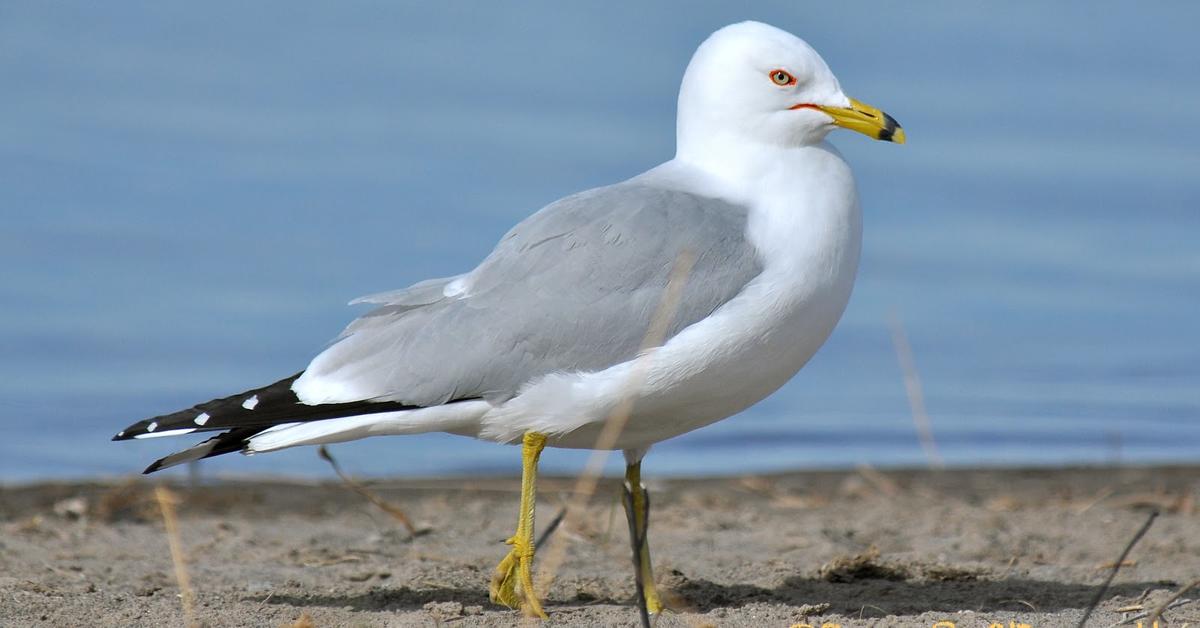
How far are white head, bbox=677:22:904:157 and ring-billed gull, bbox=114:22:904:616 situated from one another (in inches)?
0.9

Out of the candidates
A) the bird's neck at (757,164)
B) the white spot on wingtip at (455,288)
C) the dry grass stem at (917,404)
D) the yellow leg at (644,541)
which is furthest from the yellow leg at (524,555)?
the dry grass stem at (917,404)

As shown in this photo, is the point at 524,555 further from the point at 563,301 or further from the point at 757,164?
the point at 757,164

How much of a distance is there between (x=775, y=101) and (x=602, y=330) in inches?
39.7

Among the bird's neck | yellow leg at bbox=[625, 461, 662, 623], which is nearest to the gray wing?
the bird's neck

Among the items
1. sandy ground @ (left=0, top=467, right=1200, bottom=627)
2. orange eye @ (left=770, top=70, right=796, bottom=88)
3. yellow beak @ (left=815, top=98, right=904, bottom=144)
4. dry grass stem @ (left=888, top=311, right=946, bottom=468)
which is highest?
orange eye @ (left=770, top=70, right=796, bottom=88)

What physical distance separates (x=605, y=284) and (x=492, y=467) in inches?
173

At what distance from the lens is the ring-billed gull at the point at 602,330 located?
16.1ft

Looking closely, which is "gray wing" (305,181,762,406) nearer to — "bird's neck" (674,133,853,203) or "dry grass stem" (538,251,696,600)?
"dry grass stem" (538,251,696,600)

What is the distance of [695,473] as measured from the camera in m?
9.02

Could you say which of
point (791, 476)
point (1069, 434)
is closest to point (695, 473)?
point (791, 476)

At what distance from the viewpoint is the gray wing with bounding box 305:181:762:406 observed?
16.2 feet

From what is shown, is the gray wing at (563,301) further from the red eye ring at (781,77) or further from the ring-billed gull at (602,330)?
the red eye ring at (781,77)

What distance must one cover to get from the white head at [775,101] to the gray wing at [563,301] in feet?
1.15

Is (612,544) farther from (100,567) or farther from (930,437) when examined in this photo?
(930,437)
